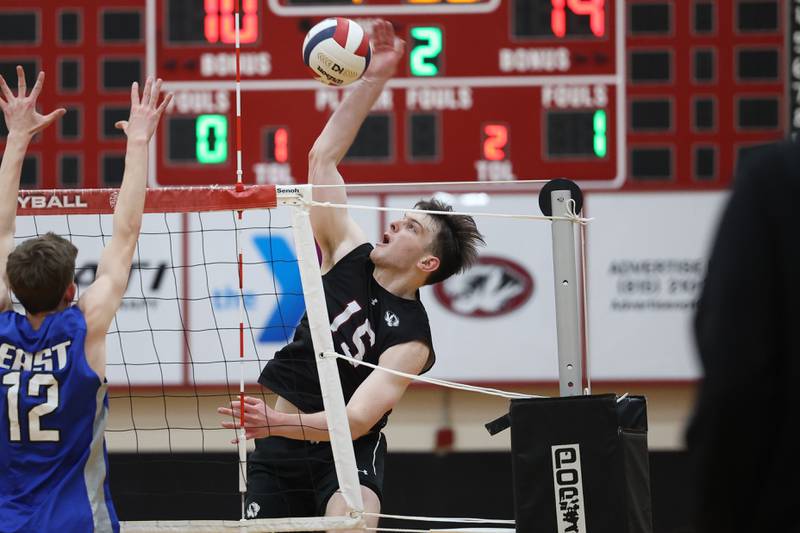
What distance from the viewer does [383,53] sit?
12.5 ft

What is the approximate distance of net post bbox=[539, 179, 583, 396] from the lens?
3.60m

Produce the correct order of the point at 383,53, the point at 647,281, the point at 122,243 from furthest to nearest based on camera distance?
the point at 647,281 → the point at 383,53 → the point at 122,243

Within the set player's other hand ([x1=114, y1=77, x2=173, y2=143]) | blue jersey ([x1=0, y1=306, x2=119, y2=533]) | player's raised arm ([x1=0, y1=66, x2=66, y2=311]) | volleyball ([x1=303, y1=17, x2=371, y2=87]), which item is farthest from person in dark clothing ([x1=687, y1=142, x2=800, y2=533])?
volleyball ([x1=303, y1=17, x2=371, y2=87])

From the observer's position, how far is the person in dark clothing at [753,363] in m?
1.35

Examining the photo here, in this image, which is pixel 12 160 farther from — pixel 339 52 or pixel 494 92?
pixel 494 92

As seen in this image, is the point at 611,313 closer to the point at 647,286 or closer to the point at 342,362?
the point at 647,286

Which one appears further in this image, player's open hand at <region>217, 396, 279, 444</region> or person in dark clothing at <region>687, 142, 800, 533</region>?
player's open hand at <region>217, 396, 279, 444</region>

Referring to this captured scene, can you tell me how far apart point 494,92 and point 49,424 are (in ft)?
16.7

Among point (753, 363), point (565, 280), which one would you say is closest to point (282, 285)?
point (565, 280)

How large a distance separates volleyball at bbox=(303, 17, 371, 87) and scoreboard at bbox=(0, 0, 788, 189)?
10.4 feet

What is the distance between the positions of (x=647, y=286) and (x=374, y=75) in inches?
161

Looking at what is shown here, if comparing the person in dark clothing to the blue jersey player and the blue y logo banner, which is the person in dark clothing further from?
the blue y logo banner

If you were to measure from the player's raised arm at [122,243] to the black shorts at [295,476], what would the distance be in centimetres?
100

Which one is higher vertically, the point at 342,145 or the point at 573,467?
the point at 342,145
